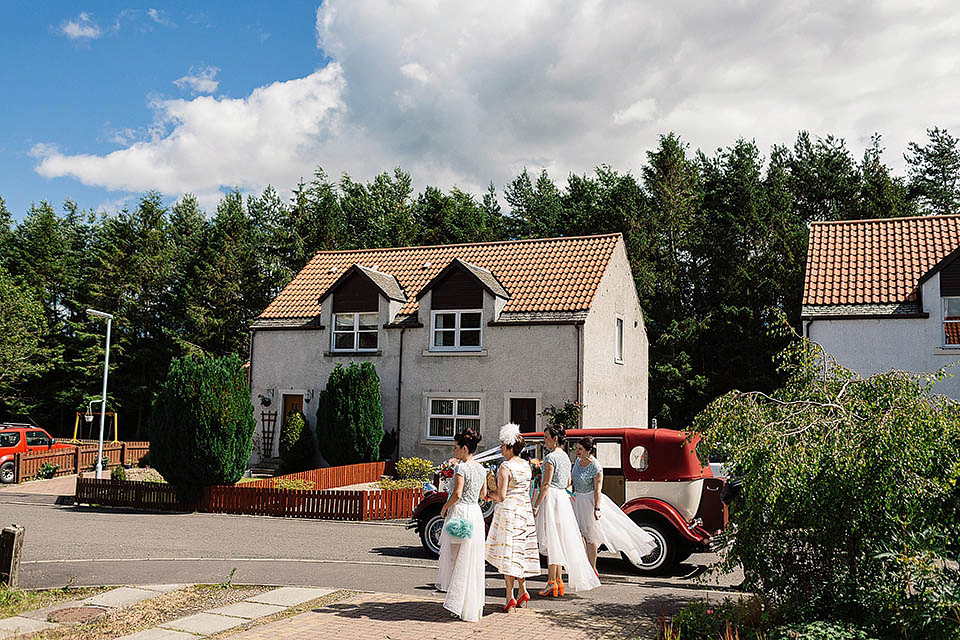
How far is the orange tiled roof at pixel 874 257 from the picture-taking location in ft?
73.8

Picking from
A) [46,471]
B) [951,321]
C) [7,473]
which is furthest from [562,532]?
[46,471]

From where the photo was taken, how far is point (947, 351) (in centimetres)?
2111

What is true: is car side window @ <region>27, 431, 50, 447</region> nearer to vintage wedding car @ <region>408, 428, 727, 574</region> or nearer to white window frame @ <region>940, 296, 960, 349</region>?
vintage wedding car @ <region>408, 428, 727, 574</region>

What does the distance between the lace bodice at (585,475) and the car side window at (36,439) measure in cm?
2706

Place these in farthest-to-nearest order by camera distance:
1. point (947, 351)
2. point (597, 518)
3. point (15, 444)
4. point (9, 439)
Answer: point (15, 444), point (9, 439), point (947, 351), point (597, 518)

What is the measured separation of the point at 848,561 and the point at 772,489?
0.98 meters

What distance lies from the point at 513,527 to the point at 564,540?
947 mm


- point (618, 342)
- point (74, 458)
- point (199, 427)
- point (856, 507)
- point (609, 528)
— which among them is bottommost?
point (74, 458)

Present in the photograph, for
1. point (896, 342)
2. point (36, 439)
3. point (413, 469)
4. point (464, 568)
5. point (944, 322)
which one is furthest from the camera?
point (36, 439)

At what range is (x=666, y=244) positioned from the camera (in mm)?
43844

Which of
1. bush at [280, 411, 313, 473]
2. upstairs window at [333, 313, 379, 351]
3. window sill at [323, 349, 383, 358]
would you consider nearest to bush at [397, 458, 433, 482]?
bush at [280, 411, 313, 473]

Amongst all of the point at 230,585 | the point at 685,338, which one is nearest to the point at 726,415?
the point at 230,585

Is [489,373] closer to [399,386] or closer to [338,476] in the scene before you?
[399,386]

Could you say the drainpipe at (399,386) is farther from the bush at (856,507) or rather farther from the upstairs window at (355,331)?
the bush at (856,507)
